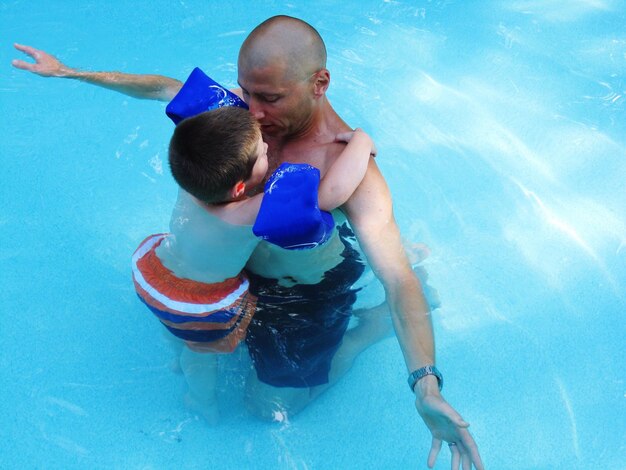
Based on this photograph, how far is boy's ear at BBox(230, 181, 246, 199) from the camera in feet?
6.82

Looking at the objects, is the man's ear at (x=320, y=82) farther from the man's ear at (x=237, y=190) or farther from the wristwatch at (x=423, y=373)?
the wristwatch at (x=423, y=373)

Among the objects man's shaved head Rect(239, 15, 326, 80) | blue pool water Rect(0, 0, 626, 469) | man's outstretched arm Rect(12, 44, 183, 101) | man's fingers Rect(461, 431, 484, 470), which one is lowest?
blue pool water Rect(0, 0, 626, 469)

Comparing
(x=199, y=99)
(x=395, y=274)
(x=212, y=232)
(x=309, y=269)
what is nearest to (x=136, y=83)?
(x=199, y=99)

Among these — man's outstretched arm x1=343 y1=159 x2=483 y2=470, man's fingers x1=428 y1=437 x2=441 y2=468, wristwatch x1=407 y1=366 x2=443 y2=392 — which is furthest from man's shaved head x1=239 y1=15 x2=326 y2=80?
man's fingers x1=428 y1=437 x2=441 y2=468

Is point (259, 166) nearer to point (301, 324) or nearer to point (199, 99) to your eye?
point (199, 99)

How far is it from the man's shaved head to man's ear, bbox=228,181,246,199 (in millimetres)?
446

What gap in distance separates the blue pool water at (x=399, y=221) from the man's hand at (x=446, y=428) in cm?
87

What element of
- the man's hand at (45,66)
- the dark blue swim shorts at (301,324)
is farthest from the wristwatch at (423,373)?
the man's hand at (45,66)

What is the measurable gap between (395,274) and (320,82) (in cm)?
75

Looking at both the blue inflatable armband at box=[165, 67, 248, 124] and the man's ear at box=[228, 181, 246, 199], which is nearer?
the man's ear at box=[228, 181, 246, 199]

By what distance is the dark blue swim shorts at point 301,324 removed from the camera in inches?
106

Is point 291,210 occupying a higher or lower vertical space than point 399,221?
higher

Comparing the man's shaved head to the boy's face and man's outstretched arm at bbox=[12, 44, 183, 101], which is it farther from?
man's outstretched arm at bbox=[12, 44, 183, 101]

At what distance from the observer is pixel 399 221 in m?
3.60
